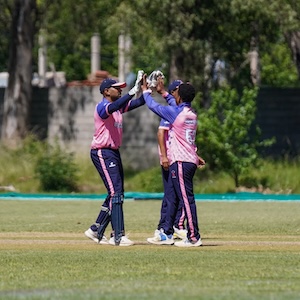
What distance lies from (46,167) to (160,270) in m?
22.4

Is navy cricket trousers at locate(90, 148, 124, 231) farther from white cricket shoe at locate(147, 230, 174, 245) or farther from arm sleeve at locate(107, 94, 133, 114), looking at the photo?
white cricket shoe at locate(147, 230, 174, 245)

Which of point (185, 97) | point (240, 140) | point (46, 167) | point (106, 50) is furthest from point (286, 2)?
point (106, 50)

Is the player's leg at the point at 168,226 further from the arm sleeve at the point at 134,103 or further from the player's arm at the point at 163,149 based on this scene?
the arm sleeve at the point at 134,103

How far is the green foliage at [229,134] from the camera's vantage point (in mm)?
33344

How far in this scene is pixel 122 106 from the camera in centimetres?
1577

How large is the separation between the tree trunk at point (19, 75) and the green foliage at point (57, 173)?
343 centimetres

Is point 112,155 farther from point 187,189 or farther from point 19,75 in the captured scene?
point 19,75

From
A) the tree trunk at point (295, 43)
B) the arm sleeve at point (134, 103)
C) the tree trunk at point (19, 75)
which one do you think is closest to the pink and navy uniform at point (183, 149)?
the arm sleeve at point (134, 103)

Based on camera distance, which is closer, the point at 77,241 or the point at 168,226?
the point at 168,226

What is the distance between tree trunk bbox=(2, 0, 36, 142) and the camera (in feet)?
127

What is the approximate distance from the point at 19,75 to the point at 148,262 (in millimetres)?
26423

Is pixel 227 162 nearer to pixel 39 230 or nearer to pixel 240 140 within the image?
pixel 240 140

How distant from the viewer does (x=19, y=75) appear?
1550 inches

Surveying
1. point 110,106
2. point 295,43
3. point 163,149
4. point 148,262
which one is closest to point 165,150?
point 163,149
